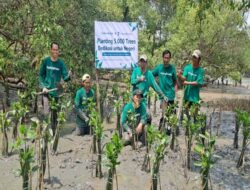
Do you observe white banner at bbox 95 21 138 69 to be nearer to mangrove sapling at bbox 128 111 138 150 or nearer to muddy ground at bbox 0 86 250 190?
mangrove sapling at bbox 128 111 138 150

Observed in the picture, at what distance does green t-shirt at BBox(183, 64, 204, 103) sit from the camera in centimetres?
808

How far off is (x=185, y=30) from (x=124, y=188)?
2258cm

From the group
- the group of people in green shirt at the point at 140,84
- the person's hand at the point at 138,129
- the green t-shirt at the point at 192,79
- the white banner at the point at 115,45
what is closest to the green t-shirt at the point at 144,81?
the group of people in green shirt at the point at 140,84

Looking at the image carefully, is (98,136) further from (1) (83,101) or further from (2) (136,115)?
(1) (83,101)

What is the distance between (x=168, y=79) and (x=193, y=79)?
48cm

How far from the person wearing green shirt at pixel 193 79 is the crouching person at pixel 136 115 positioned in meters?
1.05

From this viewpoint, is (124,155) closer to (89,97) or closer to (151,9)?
(89,97)

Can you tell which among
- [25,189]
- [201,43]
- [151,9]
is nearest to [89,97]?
[25,189]

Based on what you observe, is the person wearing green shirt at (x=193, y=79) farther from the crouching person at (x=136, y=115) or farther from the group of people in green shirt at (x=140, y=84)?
the crouching person at (x=136, y=115)

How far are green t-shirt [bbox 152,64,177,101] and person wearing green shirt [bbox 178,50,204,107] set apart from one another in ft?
0.71

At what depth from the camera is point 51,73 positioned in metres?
7.66

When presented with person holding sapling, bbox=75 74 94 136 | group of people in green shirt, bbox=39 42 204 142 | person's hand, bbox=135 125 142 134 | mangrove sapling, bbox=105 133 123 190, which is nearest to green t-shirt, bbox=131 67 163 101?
group of people in green shirt, bbox=39 42 204 142

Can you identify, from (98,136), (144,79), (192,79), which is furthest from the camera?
(192,79)

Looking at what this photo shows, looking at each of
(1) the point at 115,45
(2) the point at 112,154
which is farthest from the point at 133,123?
(2) the point at 112,154
